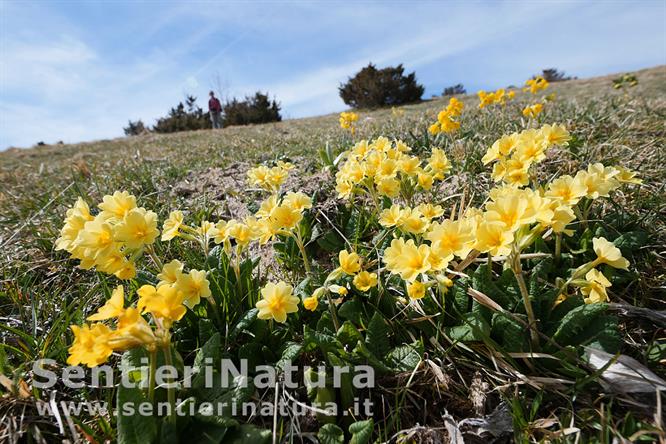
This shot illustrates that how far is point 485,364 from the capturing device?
1.32 metres

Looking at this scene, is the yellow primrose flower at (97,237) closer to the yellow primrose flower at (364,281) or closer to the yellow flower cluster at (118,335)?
the yellow flower cluster at (118,335)

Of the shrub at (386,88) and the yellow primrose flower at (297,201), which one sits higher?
the shrub at (386,88)

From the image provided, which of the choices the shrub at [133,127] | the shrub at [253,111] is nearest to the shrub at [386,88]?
the shrub at [253,111]

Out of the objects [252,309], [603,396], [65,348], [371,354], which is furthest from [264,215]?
[603,396]

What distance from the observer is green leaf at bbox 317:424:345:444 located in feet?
3.73

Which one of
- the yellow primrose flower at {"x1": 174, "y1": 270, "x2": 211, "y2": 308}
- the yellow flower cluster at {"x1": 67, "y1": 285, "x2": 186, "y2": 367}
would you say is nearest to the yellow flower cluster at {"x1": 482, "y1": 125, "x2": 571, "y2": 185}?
the yellow primrose flower at {"x1": 174, "y1": 270, "x2": 211, "y2": 308}

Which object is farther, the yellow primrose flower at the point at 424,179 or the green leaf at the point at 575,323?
the yellow primrose flower at the point at 424,179

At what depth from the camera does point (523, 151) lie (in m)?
1.63

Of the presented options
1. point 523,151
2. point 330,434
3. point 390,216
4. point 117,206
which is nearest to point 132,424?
point 330,434

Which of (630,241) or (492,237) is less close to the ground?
(492,237)

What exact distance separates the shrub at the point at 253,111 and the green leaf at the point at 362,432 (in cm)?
2215

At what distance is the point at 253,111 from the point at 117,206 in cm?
2207

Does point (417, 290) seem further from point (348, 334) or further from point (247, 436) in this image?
point (247, 436)

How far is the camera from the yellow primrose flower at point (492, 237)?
3.71 ft
